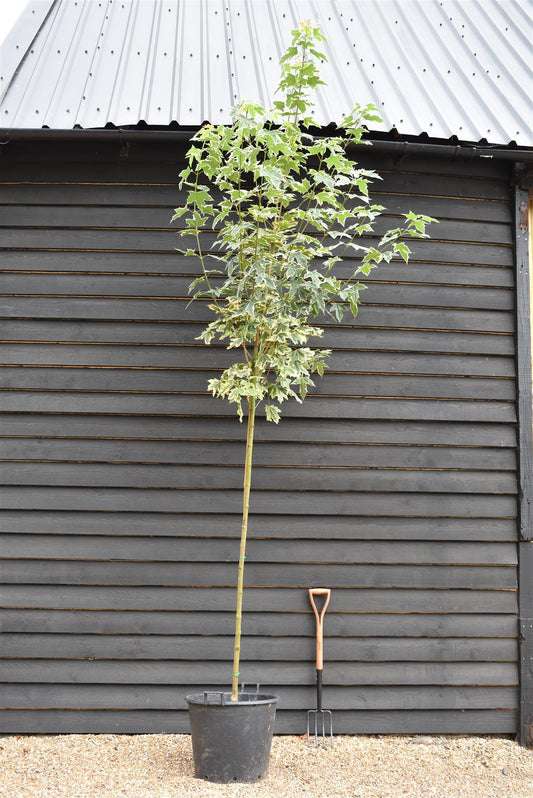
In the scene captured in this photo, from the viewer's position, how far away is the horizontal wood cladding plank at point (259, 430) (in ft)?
12.5

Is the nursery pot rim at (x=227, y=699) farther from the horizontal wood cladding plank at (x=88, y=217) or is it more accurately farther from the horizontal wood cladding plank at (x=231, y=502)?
the horizontal wood cladding plank at (x=88, y=217)

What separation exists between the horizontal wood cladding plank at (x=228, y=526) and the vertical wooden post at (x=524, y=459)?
197 mm

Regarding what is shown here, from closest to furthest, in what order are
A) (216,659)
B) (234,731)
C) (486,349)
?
(234,731) → (216,659) → (486,349)

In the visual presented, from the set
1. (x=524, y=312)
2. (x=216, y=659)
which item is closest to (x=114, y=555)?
(x=216, y=659)

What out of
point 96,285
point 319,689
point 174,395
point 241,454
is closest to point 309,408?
point 241,454

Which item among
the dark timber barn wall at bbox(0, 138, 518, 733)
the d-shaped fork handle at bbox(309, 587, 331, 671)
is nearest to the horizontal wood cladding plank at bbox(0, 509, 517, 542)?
the dark timber barn wall at bbox(0, 138, 518, 733)

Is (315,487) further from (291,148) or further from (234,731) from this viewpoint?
(291,148)

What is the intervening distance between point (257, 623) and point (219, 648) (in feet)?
0.78

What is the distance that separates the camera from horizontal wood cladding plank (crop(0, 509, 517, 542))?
12.3ft

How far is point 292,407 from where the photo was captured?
12.7ft

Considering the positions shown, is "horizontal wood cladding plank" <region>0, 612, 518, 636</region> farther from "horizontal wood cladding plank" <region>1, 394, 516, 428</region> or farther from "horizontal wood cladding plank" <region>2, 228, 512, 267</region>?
"horizontal wood cladding plank" <region>2, 228, 512, 267</region>

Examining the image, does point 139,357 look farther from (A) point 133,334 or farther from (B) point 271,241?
(B) point 271,241

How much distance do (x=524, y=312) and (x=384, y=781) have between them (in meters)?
2.58

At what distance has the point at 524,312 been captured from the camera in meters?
4.01
